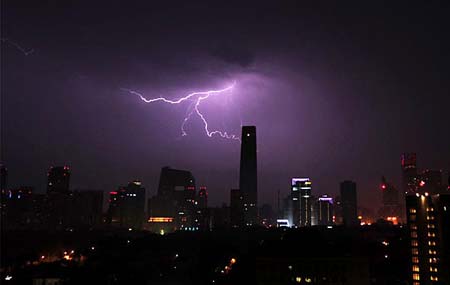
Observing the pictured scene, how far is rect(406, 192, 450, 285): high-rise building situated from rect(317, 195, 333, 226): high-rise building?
92.1 m

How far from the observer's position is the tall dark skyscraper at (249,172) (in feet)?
468

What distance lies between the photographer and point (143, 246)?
73750 mm

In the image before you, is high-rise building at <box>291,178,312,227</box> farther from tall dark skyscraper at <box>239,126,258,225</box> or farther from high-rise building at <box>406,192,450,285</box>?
high-rise building at <box>406,192,450,285</box>

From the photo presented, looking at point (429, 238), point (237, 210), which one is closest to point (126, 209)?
point (237, 210)

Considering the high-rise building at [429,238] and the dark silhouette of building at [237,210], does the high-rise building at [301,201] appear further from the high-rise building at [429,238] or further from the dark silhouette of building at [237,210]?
the high-rise building at [429,238]

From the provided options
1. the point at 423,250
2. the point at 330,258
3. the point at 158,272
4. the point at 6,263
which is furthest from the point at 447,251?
the point at 6,263

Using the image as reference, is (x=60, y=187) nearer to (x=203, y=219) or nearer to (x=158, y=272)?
(x=203, y=219)

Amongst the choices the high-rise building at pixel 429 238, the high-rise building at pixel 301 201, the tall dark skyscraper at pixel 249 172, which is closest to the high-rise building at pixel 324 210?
the high-rise building at pixel 301 201

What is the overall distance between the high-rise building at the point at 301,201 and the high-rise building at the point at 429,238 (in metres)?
93.7

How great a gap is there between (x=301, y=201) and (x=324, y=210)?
25.2 feet

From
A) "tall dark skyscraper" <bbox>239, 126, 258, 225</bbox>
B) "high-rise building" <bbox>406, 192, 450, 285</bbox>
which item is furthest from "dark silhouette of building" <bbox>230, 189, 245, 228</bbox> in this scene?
Result: "high-rise building" <bbox>406, 192, 450, 285</bbox>

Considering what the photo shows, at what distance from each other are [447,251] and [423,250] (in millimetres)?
2174

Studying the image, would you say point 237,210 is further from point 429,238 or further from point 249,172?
point 429,238

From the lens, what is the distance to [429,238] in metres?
38.8
